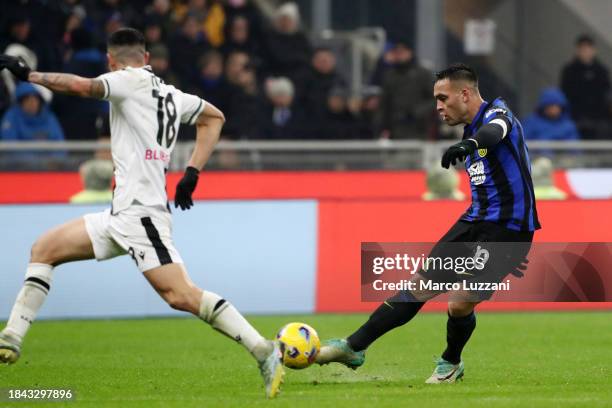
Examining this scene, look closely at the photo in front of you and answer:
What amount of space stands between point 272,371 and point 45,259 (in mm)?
1572

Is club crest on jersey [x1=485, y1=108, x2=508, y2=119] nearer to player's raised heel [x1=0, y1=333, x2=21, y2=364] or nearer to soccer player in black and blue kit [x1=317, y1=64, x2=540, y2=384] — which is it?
soccer player in black and blue kit [x1=317, y1=64, x2=540, y2=384]

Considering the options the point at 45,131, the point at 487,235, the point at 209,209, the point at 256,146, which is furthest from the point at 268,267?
the point at 487,235

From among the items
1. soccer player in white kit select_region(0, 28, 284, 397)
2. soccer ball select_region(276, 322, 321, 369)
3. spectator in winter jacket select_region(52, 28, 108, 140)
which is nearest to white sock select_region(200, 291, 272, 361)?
soccer player in white kit select_region(0, 28, 284, 397)

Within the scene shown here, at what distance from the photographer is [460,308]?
858 centimetres

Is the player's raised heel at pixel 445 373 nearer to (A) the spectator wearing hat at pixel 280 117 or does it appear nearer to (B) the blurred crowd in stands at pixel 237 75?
(B) the blurred crowd in stands at pixel 237 75

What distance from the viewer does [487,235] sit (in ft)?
27.5

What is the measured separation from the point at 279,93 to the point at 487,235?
9373 mm

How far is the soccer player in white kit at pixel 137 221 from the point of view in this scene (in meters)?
7.84

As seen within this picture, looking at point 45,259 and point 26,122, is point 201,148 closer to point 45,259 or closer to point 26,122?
point 45,259

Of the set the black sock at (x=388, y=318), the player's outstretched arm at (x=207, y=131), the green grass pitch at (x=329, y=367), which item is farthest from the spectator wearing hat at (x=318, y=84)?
the black sock at (x=388, y=318)

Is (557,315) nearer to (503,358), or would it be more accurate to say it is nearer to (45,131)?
(503,358)

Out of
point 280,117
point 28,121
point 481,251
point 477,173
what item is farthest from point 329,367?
point 280,117

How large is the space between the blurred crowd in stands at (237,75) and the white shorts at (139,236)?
25.9ft

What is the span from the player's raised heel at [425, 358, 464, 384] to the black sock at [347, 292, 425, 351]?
387 millimetres
